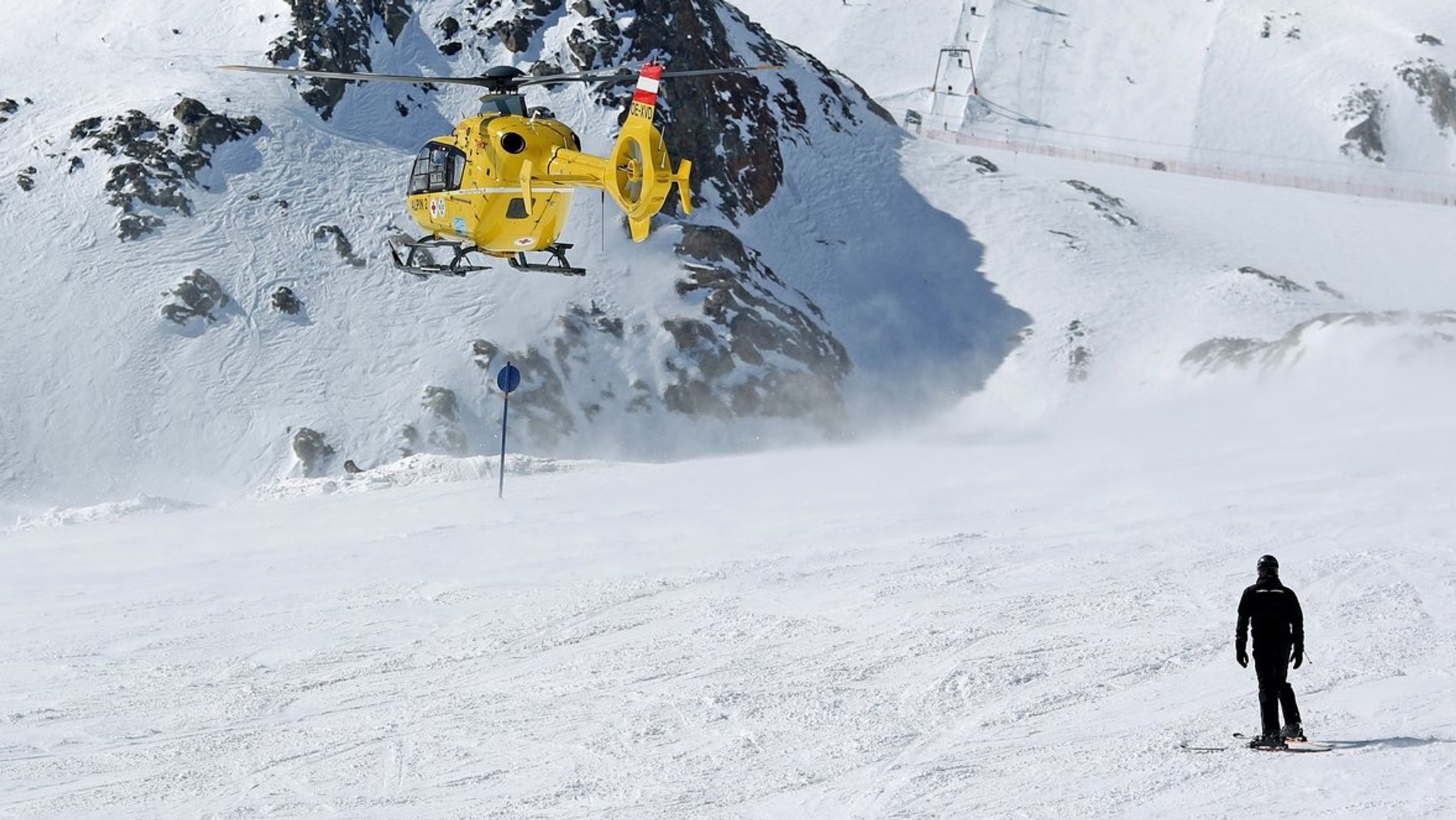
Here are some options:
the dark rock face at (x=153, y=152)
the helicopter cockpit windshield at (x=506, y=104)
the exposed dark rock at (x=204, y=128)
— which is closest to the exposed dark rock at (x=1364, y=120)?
the exposed dark rock at (x=204, y=128)

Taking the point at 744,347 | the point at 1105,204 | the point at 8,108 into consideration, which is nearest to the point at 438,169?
the point at 744,347

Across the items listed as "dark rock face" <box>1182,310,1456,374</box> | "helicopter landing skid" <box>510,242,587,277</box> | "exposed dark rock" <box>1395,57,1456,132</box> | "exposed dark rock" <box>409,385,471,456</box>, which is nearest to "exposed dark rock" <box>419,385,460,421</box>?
"exposed dark rock" <box>409,385,471,456</box>

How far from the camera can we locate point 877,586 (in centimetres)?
1941

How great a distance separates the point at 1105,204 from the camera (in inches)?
2206

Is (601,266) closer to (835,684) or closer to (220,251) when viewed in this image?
(220,251)

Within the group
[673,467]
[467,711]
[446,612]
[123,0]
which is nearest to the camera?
[467,711]

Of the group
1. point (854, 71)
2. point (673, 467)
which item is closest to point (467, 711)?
point (673, 467)

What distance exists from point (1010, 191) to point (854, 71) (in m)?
27.9

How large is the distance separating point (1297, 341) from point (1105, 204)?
1582 cm

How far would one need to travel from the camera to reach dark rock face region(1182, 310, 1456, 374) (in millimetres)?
38562

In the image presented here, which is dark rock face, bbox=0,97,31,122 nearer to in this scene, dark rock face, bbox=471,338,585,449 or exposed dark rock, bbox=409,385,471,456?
dark rock face, bbox=471,338,585,449

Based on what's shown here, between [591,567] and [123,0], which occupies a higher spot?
[123,0]

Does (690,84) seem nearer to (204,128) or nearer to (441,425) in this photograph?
(204,128)

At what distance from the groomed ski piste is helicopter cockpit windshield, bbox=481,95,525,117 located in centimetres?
649
